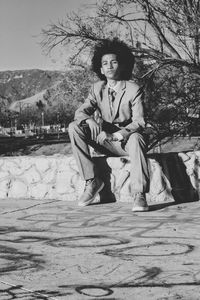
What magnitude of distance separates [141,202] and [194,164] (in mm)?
1106

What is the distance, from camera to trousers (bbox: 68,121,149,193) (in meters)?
4.14

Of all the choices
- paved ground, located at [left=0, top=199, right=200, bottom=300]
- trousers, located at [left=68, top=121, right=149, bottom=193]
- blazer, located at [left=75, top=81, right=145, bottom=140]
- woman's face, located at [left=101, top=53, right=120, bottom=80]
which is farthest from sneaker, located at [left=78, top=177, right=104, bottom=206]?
woman's face, located at [left=101, top=53, right=120, bottom=80]

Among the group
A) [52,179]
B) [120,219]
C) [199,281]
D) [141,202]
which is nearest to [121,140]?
[141,202]

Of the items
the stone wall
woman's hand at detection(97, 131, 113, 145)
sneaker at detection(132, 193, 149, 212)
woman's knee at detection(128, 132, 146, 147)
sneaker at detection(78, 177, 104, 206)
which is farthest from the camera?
the stone wall

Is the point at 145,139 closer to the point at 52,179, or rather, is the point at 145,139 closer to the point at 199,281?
the point at 52,179

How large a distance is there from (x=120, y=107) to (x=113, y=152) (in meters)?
0.50

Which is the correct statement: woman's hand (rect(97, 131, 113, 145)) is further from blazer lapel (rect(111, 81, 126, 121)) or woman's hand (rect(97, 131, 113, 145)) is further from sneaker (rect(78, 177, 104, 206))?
sneaker (rect(78, 177, 104, 206))

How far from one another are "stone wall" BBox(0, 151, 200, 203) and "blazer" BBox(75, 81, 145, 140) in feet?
A: 1.65

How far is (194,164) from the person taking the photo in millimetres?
4934

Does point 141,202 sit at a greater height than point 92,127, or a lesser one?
lesser

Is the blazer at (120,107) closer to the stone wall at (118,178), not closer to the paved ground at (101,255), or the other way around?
the stone wall at (118,178)

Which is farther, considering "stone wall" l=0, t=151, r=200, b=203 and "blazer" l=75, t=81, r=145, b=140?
"stone wall" l=0, t=151, r=200, b=203

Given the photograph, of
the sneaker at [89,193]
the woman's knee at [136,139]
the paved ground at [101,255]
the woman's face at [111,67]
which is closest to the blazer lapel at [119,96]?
the woman's face at [111,67]

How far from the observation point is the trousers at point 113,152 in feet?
13.6
